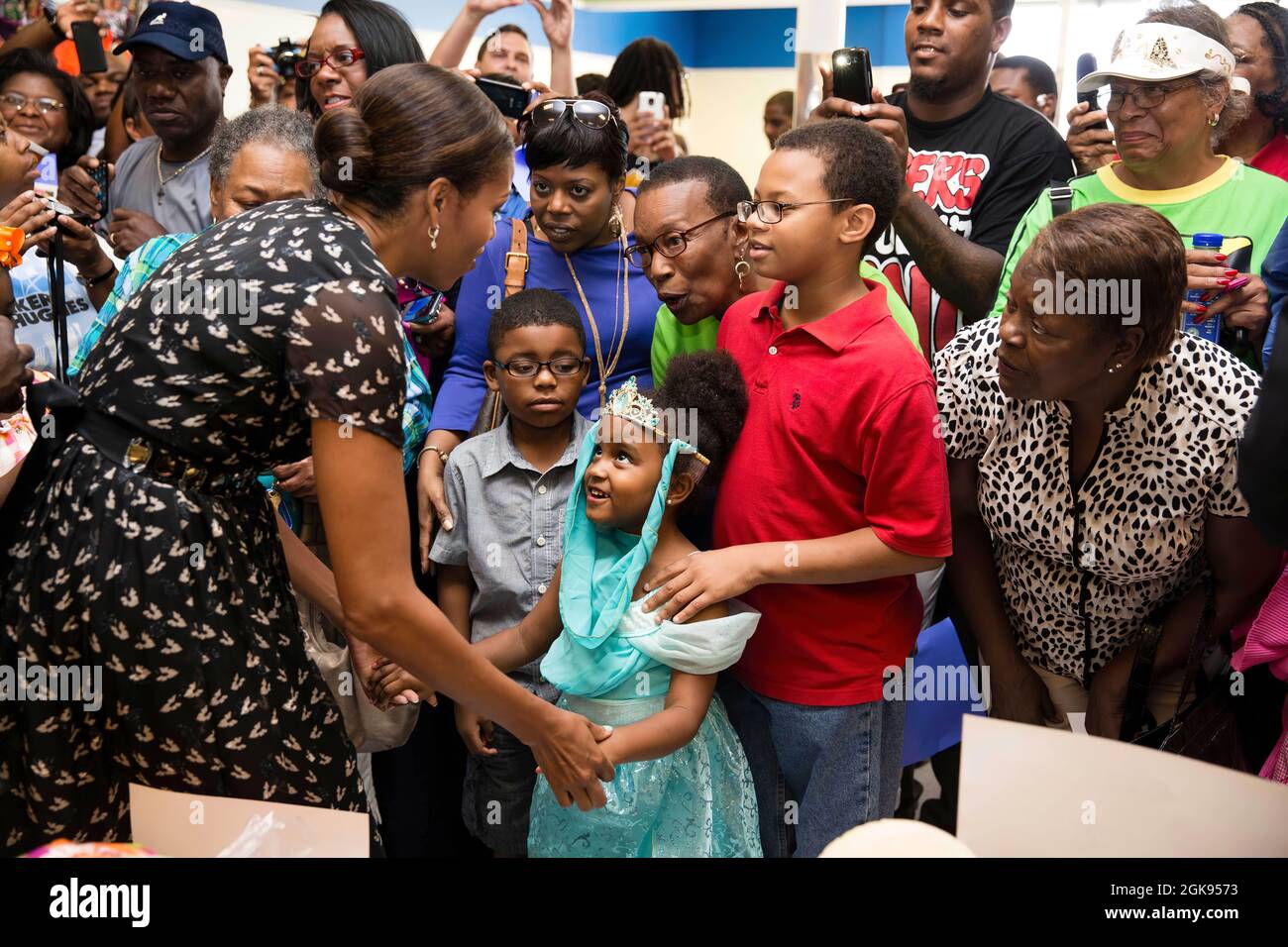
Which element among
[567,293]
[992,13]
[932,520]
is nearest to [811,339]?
[932,520]

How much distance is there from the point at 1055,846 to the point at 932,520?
85 centimetres

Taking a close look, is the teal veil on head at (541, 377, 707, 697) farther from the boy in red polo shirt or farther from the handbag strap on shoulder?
the handbag strap on shoulder

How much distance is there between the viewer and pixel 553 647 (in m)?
2.20

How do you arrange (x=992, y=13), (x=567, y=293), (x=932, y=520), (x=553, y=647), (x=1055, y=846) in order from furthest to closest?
(x=992, y=13)
(x=567, y=293)
(x=553, y=647)
(x=932, y=520)
(x=1055, y=846)

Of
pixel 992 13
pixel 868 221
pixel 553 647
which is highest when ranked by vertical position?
pixel 992 13

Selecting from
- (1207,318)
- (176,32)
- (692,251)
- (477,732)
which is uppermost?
(176,32)

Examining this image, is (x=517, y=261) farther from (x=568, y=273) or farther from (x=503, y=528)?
(x=503, y=528)

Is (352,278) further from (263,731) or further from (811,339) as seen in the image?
(811,339)

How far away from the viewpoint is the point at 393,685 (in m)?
2.20

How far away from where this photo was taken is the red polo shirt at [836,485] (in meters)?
2.02

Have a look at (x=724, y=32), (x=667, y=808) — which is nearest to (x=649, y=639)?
(x=667, y=808)

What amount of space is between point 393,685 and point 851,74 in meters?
1.64

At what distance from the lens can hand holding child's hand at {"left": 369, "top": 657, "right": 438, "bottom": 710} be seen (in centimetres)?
218

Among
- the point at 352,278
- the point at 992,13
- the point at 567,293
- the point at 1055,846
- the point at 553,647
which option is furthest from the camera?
the point at 992,13
